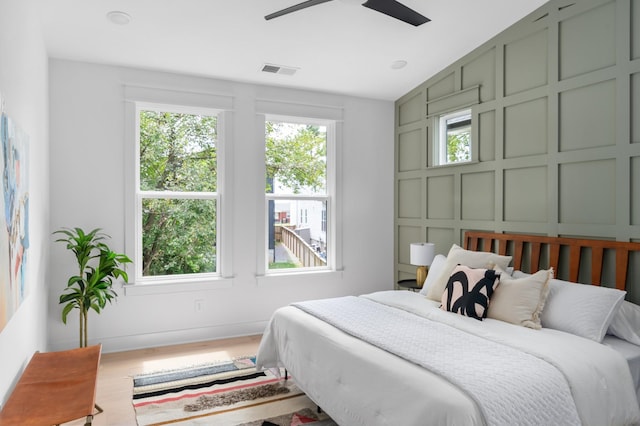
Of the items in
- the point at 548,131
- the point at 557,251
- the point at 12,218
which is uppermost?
the point at 548,131

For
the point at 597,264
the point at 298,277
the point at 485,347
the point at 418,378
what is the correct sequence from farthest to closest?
the point at 298,277
the point at 597,264
the point at 485,347
the point at 418,378

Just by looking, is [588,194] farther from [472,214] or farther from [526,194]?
[472,214]

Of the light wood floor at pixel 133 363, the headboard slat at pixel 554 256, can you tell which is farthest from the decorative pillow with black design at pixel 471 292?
the light wood floor at pixel 133 363

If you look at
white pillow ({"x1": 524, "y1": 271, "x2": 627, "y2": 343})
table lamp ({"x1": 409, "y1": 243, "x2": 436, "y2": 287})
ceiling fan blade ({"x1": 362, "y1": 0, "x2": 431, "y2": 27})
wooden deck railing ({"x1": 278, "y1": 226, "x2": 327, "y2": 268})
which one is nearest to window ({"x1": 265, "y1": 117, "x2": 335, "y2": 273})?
wooden deck railing ({"x1": 278, "y1": 226, "x2": 327, "y2": 268})

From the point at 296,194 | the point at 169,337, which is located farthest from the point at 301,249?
the point at 169,337

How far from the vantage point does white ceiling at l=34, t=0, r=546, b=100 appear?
127 inches

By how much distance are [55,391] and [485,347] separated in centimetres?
210

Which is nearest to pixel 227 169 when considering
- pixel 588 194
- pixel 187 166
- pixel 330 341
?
pixel 187 166

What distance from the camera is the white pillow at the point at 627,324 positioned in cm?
261

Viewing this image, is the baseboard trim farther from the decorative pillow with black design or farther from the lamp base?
the decorative pillow with black design

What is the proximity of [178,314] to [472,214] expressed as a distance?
3.02m

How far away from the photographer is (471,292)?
2.96 metres

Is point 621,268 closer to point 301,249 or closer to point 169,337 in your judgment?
point 301,249

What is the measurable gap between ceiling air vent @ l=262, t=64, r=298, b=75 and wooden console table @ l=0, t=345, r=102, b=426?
2.86m
